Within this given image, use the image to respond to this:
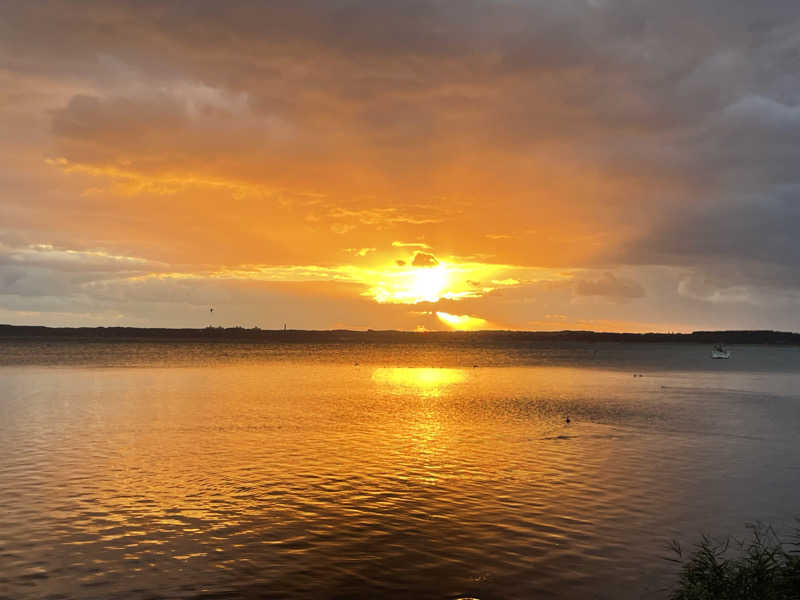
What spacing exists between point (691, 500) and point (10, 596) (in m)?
27.6

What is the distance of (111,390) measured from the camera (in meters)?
81.0

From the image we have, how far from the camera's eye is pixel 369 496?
30594 mm

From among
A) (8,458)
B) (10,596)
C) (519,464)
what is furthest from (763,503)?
(8,458)

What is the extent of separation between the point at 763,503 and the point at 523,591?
1695 centimetres

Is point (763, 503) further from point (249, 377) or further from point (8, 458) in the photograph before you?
point (249, 377)

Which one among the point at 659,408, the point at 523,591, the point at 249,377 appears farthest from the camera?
the point at 249,377

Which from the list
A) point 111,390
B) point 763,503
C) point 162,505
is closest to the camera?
point 162,505

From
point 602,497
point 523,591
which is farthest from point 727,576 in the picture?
point 602,497

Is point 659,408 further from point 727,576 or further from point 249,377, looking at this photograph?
point 249,377

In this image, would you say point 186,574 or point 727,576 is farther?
point 186,574

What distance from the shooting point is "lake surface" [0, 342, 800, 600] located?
67.4 ft

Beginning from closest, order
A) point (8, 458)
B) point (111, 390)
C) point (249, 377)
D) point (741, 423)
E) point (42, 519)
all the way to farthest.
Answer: point (42, 519)
point (8, 458)
point (741, 423)
point (111, 390)
point (249, 377)

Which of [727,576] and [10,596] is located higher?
[727,576]

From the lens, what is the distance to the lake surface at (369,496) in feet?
A: 67.4
